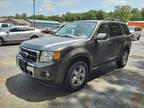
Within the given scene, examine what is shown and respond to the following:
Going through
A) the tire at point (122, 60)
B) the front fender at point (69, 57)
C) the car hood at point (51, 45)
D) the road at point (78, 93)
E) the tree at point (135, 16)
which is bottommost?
the road at point (78, 93)

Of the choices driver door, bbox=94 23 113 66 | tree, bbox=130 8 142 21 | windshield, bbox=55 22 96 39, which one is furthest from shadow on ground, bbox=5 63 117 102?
tree, bbox=130 8 142 21

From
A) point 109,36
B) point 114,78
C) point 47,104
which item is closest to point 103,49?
point 109,36

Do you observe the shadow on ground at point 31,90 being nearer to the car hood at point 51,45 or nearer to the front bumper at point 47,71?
the front bumper at point 47,71

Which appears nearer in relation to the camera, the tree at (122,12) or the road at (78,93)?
the road at (78,93)

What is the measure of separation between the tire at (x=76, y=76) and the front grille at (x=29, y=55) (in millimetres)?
853

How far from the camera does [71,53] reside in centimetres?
458

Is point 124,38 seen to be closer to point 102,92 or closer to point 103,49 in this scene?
point 103,49

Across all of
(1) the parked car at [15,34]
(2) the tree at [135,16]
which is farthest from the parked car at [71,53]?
(2) the tree at [135,16]

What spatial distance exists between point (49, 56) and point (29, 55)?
0.61m

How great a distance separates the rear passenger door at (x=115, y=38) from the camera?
247 inches

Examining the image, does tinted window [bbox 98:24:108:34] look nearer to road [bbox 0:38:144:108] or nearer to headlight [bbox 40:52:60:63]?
road [bbox 0:38:144:108]

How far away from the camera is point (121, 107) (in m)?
4.09

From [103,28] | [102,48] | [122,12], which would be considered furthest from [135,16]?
[102,48]

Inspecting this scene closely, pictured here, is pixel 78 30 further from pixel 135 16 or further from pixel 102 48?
pixel 135 16
